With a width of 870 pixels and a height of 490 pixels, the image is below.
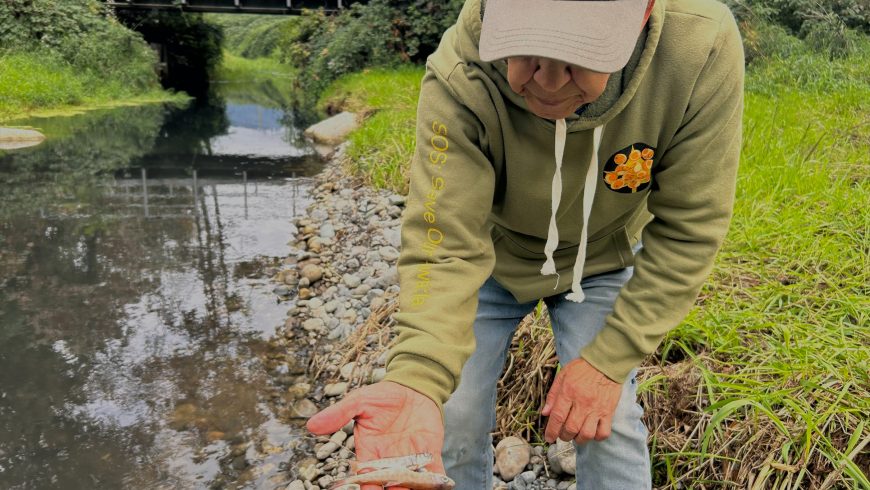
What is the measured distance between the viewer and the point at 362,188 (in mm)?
6121

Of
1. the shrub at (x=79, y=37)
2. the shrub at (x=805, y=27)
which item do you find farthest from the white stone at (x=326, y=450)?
the shrub at (x=79, y=37)

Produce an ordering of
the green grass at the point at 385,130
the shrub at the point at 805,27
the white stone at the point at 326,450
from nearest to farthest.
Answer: the white stone at the point at 326,450, the green grass at the point at 385,130, the shrub at the point at 805,27

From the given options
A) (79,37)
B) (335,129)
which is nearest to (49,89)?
(79,37)

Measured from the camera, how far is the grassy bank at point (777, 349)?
1848mm

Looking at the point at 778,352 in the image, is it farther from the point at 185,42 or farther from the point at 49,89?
the point at 185,42

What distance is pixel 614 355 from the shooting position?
1462mm

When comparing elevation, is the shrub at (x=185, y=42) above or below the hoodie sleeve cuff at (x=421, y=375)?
below

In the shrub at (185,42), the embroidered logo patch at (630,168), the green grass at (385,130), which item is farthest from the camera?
the shrub at (185,42)

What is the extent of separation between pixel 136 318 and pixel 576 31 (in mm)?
3742

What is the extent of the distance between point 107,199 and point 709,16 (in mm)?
6619

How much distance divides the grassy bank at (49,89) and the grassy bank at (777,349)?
11911mm

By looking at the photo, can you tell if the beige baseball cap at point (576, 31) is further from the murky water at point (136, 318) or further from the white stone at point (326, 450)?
the murky water at point (136, 318)

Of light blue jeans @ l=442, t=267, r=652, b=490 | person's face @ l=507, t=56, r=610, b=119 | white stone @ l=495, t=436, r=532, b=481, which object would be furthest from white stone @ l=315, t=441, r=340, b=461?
person's face @ l=507, t=56, r=610, b=119

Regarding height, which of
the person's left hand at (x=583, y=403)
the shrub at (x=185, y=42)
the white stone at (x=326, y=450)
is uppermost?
the person's left hand at (x=583, y=403)
